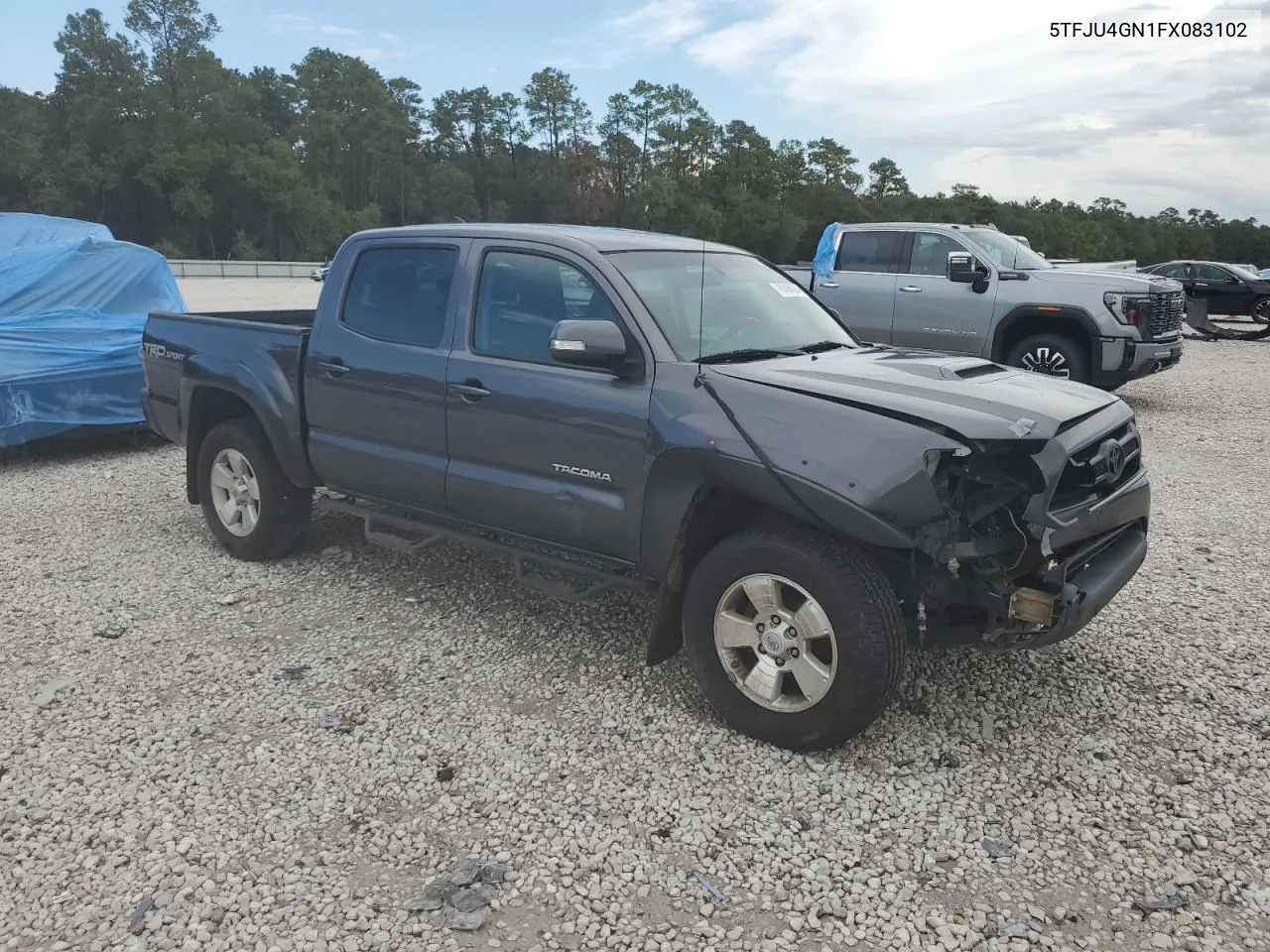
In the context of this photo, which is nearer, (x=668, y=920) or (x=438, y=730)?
(x=668, y=920)

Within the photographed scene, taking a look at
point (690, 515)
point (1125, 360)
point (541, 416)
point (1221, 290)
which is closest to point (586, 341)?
point (541, 416)

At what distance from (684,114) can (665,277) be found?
672 inches

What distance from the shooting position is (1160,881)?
2.78 meters

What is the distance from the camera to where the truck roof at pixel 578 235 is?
13.6ft

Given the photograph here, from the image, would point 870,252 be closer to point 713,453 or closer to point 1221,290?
point 713,453

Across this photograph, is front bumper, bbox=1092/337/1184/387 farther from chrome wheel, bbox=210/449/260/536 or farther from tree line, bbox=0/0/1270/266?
tree line, bbox=0/0/1270/266

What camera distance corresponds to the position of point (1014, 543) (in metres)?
3.24

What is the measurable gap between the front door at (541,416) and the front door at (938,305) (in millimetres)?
7003

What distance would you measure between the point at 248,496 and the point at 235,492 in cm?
13

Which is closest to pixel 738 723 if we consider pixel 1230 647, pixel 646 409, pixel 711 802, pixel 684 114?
pixel 711 802

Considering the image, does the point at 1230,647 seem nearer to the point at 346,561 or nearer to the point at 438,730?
the point at 438,730

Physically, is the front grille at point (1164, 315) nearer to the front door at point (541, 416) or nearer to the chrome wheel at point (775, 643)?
the front door at point (541, 416)

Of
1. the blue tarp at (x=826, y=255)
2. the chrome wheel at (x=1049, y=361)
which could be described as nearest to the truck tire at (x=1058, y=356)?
the chrome wheel at (x=1049, y=361)

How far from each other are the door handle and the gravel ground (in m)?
1.12
